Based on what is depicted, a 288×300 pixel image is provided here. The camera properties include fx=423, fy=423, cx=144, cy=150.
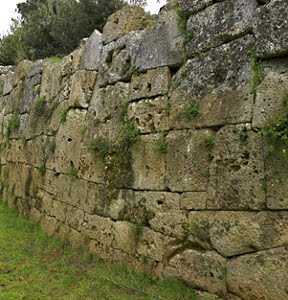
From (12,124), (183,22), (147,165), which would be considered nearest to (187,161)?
(147,165)

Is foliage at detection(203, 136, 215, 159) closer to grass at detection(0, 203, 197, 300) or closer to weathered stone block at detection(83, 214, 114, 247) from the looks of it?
grass at detection(0, 203, 197, 300)

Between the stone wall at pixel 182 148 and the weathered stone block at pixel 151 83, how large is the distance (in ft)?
0.05

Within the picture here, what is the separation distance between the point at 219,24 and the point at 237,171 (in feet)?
5.53

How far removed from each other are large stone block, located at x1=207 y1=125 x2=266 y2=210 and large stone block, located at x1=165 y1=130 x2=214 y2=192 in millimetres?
151

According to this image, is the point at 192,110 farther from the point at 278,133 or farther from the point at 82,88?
the point at 82,88

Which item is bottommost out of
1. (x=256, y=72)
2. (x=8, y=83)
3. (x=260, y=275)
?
(x=260, y=275)

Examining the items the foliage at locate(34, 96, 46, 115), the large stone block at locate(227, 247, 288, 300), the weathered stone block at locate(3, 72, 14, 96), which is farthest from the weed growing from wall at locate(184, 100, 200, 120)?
the weathered stone block at locate(3, 72, 14, 96)

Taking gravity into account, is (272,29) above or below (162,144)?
above

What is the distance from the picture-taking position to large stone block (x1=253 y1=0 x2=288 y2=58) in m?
4.00

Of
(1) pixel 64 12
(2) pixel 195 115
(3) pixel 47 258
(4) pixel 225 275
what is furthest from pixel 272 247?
(1) pixel 64 12

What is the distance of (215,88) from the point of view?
4645mm

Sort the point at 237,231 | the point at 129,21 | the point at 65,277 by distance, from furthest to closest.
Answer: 1. the point at 129,21
2. the point at 65,277
3. the point at 237,231

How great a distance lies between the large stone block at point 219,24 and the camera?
175 inches

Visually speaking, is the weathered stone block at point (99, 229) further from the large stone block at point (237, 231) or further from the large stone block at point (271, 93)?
the large stone block at point (271, 93)
